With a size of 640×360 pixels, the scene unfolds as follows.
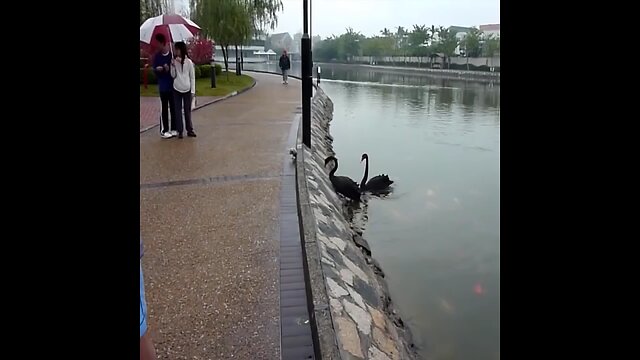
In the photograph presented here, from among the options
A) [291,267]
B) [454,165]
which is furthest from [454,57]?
[291,267]

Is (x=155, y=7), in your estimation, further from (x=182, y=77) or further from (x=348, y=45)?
(x=348, y=45)

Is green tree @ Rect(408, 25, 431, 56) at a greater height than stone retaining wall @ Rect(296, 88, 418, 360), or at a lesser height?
greater

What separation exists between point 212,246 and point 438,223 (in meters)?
4.37

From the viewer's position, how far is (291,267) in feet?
11.9

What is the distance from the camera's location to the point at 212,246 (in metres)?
4.01

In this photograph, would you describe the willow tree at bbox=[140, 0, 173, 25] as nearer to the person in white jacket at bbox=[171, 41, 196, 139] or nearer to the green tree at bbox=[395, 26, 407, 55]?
the person in white jacket at bbox=[171, 41, 196, 139]

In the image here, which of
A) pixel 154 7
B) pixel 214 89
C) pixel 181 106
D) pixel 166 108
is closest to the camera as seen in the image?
pixel 181 106

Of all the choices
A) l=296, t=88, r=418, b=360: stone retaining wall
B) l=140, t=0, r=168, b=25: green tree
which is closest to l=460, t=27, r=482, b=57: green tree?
l=140, t=0, r=168, b=25: green tree

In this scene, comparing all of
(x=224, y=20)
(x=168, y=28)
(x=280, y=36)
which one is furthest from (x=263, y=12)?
(x=280, y=36)

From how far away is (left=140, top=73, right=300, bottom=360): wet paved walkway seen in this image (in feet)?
9.02

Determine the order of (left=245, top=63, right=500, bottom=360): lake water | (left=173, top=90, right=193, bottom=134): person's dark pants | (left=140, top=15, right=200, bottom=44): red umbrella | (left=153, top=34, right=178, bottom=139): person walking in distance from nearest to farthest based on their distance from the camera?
(left=245, top=63, right=500, bottom=360): lake water, (left=153, top=34, right=178, bottom=139): person walking in distance, (left=173, top=90, right=193, bottom=134): person's dark pants, (left=140, top=15, right=200, bottom=44): red umbrella

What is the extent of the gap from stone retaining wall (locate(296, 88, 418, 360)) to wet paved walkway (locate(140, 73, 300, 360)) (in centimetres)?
25
